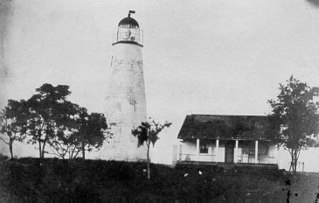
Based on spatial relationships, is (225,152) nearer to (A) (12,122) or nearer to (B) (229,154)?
(B) (229,154)

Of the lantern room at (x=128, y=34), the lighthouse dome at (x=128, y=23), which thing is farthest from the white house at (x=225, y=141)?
the lighthouse dome at (x=128, y=23)

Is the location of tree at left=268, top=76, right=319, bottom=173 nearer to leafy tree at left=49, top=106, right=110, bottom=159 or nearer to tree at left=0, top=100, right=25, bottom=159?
leafy tree at left=49, top=106, right=110, bottom=159

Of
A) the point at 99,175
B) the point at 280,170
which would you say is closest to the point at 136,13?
the point at 99,175

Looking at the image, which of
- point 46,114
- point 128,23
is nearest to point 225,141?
point 128,23

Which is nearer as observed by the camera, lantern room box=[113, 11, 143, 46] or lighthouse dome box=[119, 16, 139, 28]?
lighthouse dome box=[119, 16, 139, 28]

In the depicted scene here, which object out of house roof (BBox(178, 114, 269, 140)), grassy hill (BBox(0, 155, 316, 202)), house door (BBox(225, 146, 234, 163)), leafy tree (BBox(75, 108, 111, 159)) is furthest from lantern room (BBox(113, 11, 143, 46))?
grassy hill (BBox(0, 155, 316, 202))
